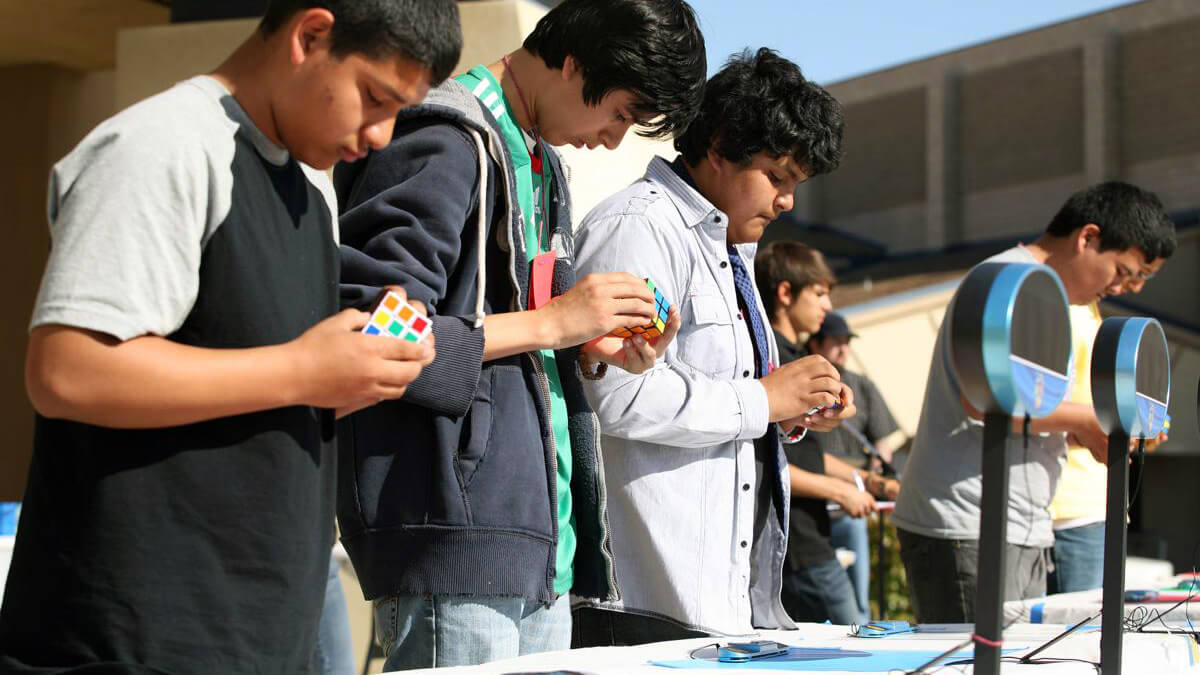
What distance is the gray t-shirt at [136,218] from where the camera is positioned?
3.84 ft

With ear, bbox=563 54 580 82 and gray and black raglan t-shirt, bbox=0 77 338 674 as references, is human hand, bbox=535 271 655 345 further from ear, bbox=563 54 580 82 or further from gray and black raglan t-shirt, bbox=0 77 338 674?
gray and black raglan t-shirt, bbox=0 77 338 674

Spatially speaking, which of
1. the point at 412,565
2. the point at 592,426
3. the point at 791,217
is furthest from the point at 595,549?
the point at 791,217

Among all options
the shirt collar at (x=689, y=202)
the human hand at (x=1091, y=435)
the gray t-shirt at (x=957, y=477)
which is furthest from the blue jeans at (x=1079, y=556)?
the shirt collar at (x=689, y=202)

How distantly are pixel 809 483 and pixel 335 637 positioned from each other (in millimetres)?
1640

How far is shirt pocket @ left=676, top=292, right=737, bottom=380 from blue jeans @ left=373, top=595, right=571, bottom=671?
73 cm

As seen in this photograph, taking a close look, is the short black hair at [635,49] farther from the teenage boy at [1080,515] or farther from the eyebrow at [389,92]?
the teenage boy at [1080,515]

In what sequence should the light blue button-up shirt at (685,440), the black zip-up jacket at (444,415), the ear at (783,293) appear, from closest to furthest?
the black zip-up jacket at (444,415), the light blue button-up shirt at (685,440), the ear at (783,293)

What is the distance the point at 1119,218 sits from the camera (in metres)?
3.44

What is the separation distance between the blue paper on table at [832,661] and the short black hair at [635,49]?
84 centimetres

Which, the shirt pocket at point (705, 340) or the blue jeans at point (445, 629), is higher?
the shirt pocket at point (705, 340)

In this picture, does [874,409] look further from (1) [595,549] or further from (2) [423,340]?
(2) [423,340]

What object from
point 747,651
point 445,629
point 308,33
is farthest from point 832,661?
point 308,33

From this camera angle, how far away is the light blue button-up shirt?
2.24 metres

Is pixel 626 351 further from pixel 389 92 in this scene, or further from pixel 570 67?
pixel 389 92
